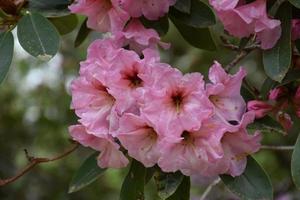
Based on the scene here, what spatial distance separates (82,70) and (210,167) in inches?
9.1

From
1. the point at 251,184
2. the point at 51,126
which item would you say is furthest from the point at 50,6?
the point at 51,126

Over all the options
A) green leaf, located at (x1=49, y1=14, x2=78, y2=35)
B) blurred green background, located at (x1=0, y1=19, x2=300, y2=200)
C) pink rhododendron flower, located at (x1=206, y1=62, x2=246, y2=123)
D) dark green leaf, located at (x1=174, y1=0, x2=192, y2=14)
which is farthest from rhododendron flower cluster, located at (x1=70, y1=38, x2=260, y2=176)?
blurred green background, located at (x1=0, y1=19, x2=300, y2=200)

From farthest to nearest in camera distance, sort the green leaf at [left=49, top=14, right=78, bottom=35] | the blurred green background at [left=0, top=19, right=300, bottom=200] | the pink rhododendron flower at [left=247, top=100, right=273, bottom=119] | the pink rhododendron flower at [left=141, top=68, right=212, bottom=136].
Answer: the blurred green background at [left=0, top=19, right=300, bottom=200], the green leaf at [left=49, top=14, right=78, bottom=35], the pink rhododendron flower at [left=247, top=100, right=273, bottom=119], the pink rhododendron flower at [left=141, top=68, right=212, bottom=136]

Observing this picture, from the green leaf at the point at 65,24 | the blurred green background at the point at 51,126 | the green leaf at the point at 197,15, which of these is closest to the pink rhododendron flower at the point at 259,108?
the green leaf at the point at 197,15

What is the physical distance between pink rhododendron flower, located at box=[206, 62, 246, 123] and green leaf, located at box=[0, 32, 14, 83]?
1.03 feet

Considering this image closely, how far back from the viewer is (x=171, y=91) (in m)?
0.94

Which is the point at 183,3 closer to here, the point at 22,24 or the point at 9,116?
Answer: the point at 22,24

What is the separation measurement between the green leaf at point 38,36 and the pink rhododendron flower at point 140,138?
0.57 ft

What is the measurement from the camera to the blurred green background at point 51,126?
104 inches

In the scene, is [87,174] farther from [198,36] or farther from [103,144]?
[198,36]

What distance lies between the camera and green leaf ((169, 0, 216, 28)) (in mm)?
1039

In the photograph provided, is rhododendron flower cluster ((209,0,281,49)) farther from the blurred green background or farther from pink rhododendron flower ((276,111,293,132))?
the blurred green background

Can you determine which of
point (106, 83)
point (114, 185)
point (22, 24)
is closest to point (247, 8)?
point (106, 83)

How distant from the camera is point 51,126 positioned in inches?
107
